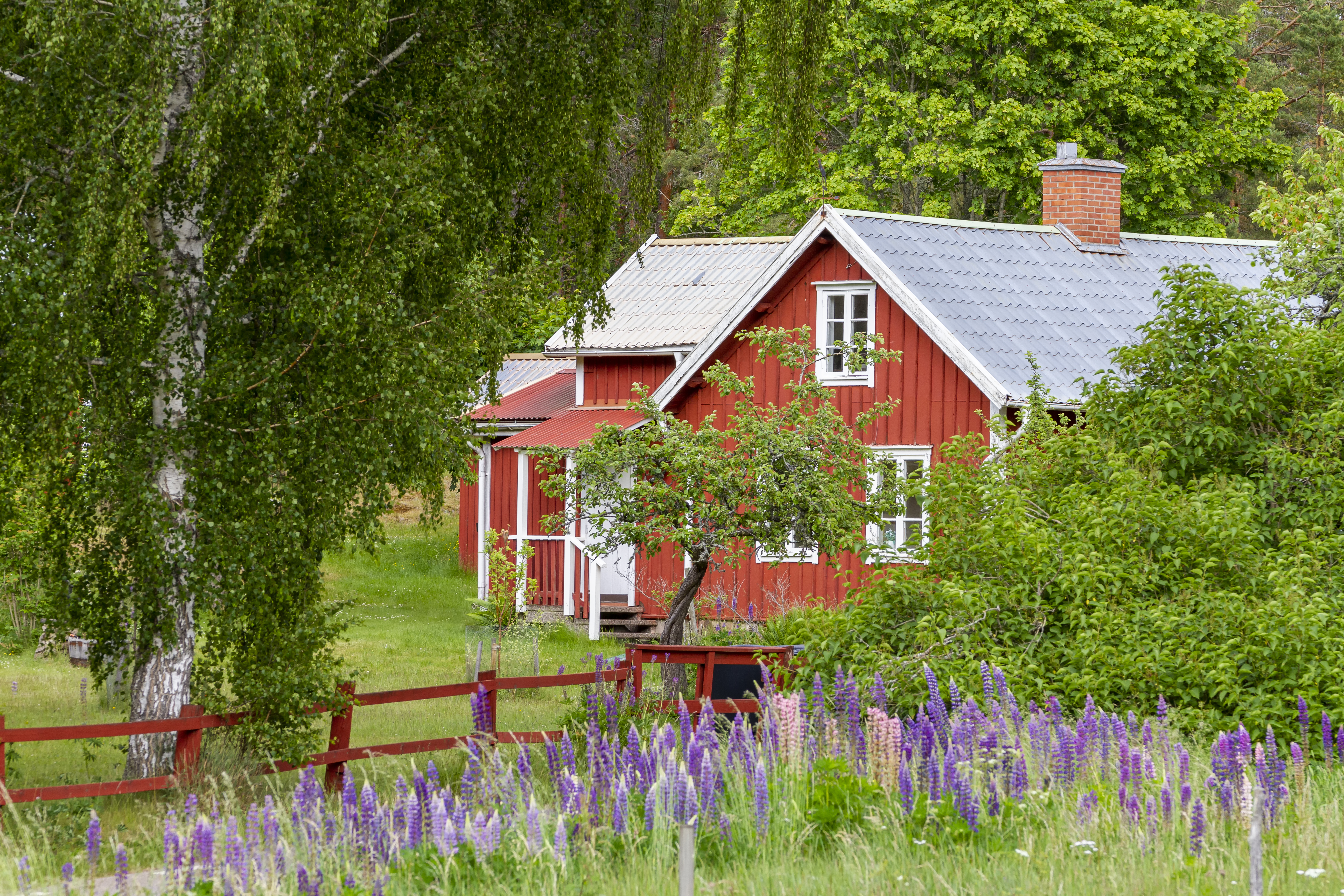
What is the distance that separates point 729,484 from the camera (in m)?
13.3

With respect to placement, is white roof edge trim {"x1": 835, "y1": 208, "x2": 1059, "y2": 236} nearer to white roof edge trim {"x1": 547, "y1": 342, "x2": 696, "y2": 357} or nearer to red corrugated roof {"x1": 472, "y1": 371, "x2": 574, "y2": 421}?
white roof edge trim {"x1": 547, "y1": 342, "x2": 696, "y2": 357}

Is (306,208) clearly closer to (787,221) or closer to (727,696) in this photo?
(727,696)

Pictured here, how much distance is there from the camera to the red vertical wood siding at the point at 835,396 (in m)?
20.4

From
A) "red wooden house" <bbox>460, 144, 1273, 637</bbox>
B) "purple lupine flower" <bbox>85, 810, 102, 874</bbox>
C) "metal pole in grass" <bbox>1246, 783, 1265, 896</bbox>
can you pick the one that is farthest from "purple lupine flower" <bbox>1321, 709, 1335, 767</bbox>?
"red wooden house" <bbox>460, 144, 1273, 637</bbox>

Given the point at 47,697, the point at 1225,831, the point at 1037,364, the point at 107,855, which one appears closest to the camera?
the point at 1225,831

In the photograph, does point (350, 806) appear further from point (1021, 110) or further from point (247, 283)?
point (1021, 110)

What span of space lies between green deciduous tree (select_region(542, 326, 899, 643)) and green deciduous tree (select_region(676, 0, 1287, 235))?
18.5 metres

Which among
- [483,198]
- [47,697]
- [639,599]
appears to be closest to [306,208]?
[483,198]

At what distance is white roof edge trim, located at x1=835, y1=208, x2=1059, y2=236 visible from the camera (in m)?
21.7

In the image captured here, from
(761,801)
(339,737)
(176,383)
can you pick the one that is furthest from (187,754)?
(761,801)

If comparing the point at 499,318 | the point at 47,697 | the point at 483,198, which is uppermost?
the point at 483,198

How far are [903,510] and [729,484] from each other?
168cm

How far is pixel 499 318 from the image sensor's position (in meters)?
11.3

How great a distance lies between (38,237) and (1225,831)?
23.8 ft
